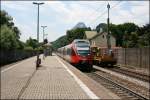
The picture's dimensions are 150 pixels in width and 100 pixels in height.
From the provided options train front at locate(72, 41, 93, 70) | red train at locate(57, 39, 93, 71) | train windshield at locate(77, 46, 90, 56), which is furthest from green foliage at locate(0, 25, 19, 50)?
train windshield at locate(77, 46, 90, 56)

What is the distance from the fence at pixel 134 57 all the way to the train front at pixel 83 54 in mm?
5677

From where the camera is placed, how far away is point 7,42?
60000 mm

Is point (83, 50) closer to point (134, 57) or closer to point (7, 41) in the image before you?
point (134, 57)

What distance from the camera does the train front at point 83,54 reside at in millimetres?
36831

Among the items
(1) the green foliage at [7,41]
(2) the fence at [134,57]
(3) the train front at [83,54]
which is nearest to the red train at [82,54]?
(3) the train front at [83,54]

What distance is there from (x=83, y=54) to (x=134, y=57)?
814cm

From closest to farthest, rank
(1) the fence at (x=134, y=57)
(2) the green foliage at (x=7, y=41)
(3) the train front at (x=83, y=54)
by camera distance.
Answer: (3) the train front at (x=83, y=54), (1) the fence at (x=134, y=57), (2) the green foliage at (x=7, y=41)

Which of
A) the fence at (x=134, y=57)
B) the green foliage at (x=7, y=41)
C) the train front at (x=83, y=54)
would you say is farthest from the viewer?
the green foliage at (x=7, y=41)

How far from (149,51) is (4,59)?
23819mm

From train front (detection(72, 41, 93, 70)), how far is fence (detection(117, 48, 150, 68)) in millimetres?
5677

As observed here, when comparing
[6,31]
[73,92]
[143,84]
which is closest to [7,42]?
[6,31]

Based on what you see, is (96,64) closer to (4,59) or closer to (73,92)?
(4,59)

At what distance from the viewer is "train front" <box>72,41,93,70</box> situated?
121 ft

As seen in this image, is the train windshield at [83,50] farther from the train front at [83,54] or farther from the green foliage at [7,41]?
the green foliage at [7,41]
